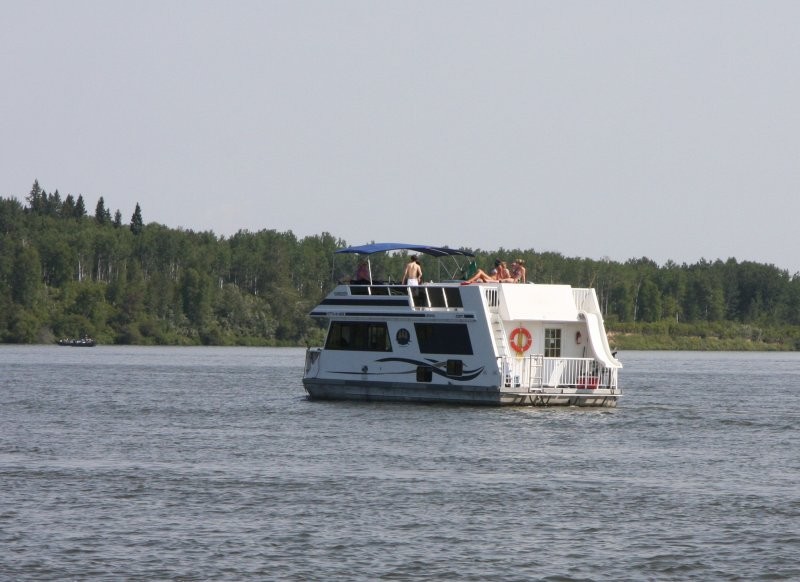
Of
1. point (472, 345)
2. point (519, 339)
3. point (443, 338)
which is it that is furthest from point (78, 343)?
point (472, 345)

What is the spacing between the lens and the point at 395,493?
87.9 feet

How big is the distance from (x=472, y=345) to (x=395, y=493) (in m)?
15.9

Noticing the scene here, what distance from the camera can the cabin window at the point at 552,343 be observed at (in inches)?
1726

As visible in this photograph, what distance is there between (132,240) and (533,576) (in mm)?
158413

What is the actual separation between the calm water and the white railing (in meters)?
0.96

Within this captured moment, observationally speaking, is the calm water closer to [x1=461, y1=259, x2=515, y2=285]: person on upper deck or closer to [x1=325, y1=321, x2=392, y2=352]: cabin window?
[x1=325, y1=321, x2=392, y2=352]: cabin window

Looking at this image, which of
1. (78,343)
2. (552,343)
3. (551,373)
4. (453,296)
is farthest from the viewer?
(78,343)

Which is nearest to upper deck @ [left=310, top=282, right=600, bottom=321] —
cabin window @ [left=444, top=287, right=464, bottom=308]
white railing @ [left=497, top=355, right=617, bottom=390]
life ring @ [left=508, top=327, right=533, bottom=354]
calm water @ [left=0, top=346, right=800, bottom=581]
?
cabin window @ [left=444, top=287, right=464, bottom=308]

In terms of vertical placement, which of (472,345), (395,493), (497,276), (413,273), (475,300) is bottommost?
(395,493)

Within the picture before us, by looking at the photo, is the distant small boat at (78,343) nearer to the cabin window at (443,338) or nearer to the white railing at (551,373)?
the cabin window at (443,338)

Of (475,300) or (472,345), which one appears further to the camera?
(475,300)

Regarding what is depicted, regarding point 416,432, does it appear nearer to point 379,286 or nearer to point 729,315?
point 379,286

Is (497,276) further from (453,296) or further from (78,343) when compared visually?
(78,343)

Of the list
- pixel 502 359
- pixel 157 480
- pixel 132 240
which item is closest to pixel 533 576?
pixel 157 480
